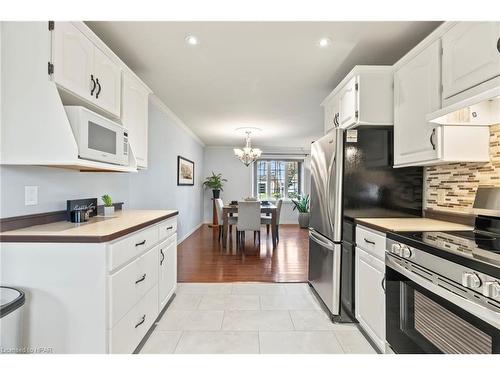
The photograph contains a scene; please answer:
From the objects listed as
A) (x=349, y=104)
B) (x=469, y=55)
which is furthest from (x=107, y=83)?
(x=469, y=55)

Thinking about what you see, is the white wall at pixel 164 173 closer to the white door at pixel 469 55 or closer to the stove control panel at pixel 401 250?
the stove control panel at pixel 401 250

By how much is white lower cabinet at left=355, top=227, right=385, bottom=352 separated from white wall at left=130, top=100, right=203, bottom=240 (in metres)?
2.57

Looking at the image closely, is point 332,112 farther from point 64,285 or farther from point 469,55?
point 64,285

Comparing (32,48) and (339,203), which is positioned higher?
(32,48)

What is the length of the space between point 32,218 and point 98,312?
78 cm

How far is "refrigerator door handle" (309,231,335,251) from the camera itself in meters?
2.26

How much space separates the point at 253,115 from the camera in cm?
436

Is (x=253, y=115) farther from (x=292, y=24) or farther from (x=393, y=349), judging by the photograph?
(x=393, y=349)

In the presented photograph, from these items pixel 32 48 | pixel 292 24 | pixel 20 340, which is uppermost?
pixel 292 24

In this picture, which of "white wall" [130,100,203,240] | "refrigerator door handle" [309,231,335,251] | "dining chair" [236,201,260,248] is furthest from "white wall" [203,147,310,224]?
"refrigerator door handle" [309,231,335,251]

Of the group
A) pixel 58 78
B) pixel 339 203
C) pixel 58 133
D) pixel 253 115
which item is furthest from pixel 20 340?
pixel 253 115

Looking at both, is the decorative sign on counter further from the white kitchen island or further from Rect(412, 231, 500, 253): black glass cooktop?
Rect(412, 231, 500, 253): black glass cooktop
